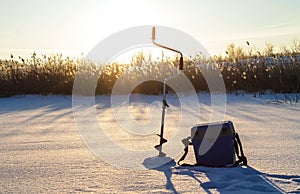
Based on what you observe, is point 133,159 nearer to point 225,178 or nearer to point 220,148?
point 220,148

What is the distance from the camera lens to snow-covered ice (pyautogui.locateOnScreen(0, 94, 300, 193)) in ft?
8.52

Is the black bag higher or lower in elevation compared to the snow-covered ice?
higher

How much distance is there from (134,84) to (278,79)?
308 cm

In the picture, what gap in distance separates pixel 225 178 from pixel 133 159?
0.87m

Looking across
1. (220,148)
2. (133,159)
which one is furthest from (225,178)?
(133,159)

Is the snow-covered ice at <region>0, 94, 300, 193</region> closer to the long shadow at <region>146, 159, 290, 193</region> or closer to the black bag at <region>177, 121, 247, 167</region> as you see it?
the long shadow at <region>146, 159, 290, 193</region>

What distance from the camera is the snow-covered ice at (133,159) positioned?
260 centimetres

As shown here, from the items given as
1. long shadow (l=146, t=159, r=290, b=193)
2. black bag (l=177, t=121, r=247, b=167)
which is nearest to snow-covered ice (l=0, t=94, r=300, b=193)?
long shadow (l=146, t=159, r=290, b=193)

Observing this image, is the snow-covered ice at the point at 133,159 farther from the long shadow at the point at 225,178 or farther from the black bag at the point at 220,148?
the black bag at the point at 220,148

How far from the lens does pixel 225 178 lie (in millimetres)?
2752

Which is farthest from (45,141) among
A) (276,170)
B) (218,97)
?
(218,97)

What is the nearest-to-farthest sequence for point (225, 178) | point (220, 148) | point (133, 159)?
point (225, 178)
point (220, 148)
point (133, 159)

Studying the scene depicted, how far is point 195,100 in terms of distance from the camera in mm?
8055

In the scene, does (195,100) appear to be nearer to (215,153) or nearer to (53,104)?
(53,104)
